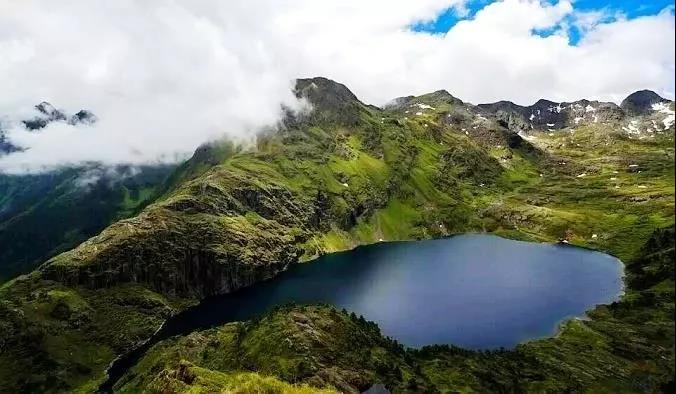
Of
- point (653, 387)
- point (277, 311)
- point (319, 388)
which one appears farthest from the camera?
point (277, 311)

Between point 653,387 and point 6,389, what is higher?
point 6,389

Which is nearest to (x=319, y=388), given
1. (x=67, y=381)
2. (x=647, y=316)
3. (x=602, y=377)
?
(x=602, y=377)

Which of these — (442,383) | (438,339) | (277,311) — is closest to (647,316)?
(438,339)

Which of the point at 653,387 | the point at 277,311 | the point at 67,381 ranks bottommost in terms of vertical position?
the point at 653,387

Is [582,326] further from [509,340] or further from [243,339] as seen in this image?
[243,339]

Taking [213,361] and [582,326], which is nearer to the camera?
[213,361]

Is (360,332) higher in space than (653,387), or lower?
higher

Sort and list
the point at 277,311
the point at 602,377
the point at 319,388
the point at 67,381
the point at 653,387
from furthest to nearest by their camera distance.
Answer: the point at 67,381, the point at 277,311, the point at 602,377, the point at 653,387, the point at 319,388

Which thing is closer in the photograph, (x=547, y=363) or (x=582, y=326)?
(x=547, y=363)

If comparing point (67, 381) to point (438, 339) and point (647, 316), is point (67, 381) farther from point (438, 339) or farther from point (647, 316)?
point (647, 316)
